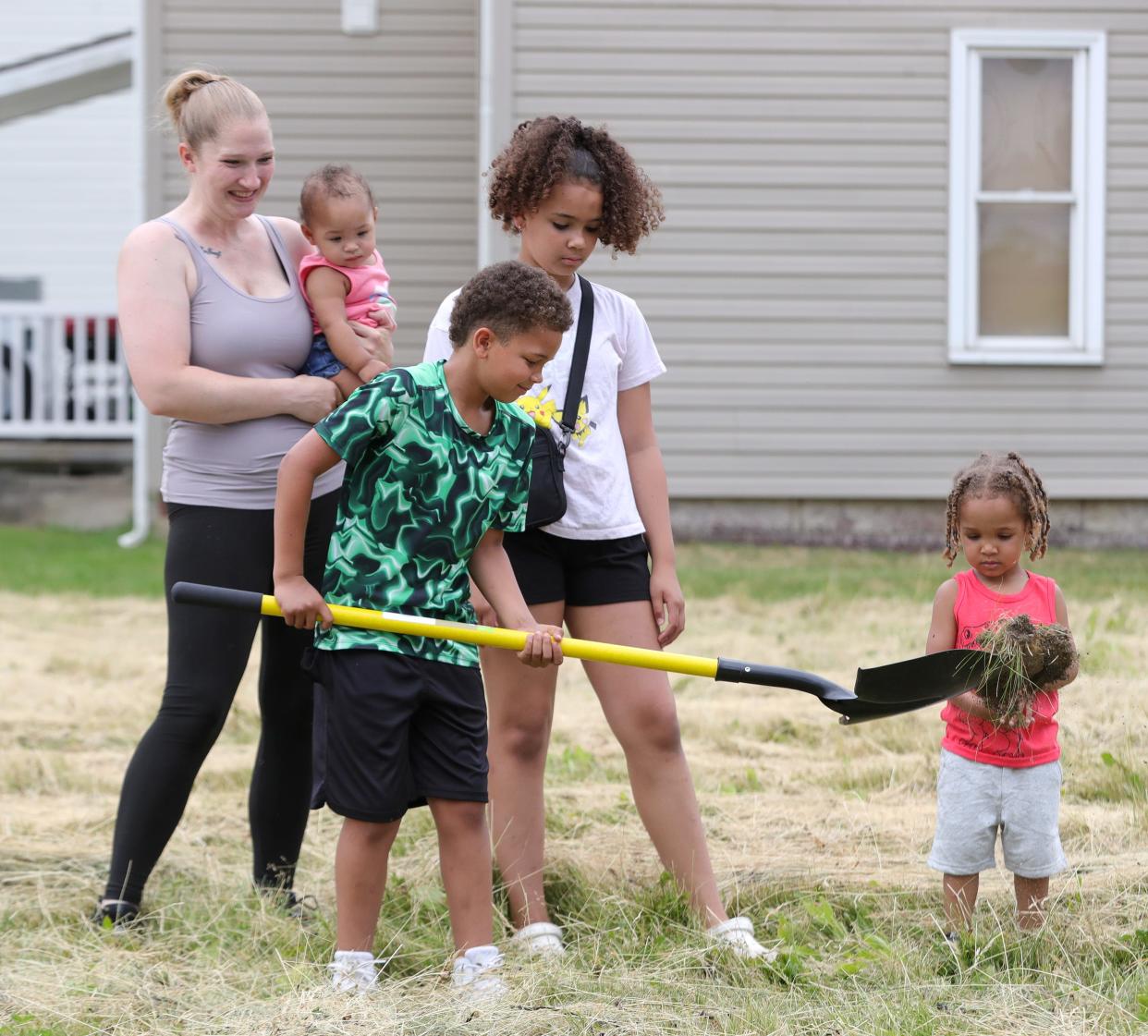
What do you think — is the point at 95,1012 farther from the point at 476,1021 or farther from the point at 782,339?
the point at 782,339

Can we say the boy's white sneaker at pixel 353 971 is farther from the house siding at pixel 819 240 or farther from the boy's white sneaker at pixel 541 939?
A: the house siding at pixel 819 240

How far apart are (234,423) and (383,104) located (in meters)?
7.92

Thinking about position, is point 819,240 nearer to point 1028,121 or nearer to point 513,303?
point 1028,121

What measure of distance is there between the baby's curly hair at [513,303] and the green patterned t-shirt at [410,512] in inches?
6.1

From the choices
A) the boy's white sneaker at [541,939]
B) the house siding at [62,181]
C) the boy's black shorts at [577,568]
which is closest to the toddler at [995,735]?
the boy's black shorts at [577,568]

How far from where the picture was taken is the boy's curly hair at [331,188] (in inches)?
132

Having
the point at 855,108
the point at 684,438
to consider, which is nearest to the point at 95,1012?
the point at 684,438

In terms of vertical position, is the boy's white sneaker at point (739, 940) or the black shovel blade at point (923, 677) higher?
the black shovel blade at point (923, 677)

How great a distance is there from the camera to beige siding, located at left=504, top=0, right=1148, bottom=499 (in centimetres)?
957

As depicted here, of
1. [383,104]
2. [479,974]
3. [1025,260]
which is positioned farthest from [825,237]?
[479,974]

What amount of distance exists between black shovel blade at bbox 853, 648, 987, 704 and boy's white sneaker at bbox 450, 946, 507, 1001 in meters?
0.88

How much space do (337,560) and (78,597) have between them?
20.1 ft

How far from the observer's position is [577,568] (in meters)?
3.28

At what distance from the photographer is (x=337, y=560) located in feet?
9.65
